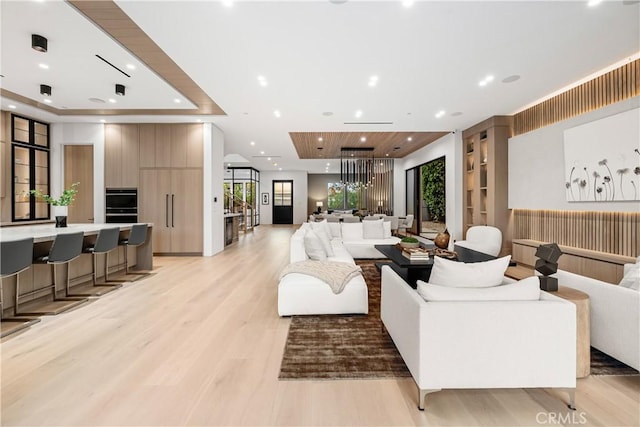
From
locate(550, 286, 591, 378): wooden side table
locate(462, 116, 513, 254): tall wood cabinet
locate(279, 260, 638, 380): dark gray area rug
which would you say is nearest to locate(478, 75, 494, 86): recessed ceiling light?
locate(462, 116, 513, 254): tall wood cabinet

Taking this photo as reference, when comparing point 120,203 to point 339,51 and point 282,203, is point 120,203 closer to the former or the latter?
point 339,51

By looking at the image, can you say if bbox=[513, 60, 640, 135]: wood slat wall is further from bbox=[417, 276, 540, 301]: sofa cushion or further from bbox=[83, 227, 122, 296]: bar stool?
bbox=[83, 227, 122, 296]: bar stool

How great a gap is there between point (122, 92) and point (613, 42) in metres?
6.78

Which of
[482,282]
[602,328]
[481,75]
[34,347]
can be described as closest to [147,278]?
[34,347]

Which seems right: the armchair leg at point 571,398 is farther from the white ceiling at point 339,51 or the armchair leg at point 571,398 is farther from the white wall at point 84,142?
the white wall at point 84,142

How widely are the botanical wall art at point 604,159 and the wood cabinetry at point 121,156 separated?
854 centimetres

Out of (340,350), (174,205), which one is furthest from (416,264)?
(174,205)

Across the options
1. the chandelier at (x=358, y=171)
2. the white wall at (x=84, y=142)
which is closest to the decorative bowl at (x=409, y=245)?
the white wall at (x=84, y=142)

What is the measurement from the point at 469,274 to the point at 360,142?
7773 mm

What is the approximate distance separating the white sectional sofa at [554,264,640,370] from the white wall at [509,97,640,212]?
2.57 meters

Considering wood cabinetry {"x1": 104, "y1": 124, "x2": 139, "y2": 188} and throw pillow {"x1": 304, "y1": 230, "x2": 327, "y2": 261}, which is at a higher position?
wood cabinetry {"x1": 104, "y1": 124, "x2": 139, "y2": 188}

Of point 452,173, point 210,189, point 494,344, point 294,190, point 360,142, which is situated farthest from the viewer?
point 294,190

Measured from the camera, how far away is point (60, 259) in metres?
A: 3.65

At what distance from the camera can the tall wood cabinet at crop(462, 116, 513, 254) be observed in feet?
→ 21.4
